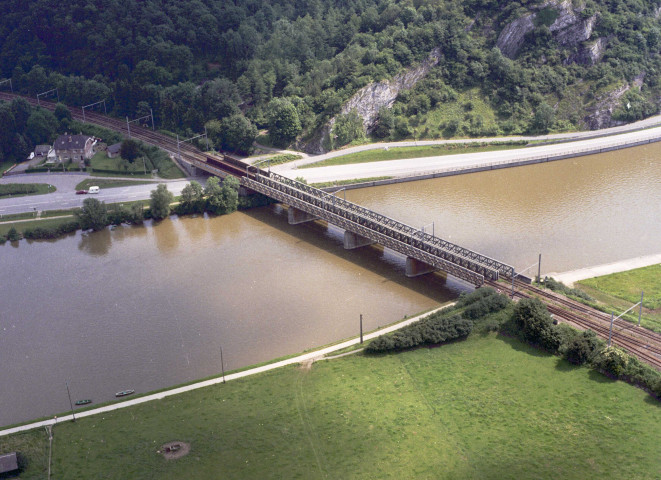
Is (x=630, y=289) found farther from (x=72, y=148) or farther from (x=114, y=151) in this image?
(x=72, y=148)

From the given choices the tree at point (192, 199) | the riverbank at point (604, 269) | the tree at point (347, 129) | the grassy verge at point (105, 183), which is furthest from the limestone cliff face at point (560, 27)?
the grassy verge at point (105, 183)

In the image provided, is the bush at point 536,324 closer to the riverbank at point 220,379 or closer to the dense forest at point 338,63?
the riverbank at point 220,379

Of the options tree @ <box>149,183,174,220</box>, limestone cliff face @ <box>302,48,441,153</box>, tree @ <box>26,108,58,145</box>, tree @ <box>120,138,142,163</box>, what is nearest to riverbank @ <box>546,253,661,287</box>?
tree @ <box>149,183,174,220</box>

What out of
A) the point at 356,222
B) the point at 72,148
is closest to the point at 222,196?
the point at 356,222

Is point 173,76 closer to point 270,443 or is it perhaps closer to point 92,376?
point 92,376

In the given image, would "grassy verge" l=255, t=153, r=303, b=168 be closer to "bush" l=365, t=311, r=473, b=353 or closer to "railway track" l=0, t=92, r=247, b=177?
"railway track" l=0, t=92, r=247, b=177

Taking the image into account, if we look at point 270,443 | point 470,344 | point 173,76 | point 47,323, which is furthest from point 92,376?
point 173,76
